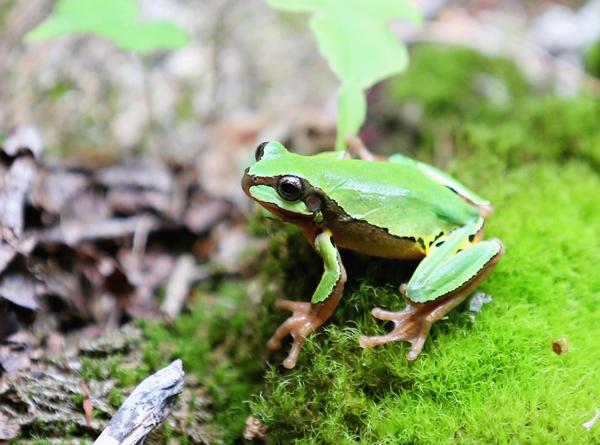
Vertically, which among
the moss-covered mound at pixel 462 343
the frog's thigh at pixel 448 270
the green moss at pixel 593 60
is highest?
the frog's thigh at pixel 448 270

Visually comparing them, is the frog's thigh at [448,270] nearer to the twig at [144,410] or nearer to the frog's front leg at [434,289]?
the frog's front leg at [434,289]

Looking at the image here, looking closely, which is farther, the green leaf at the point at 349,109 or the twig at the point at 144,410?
the green leaf at the point at 349,109

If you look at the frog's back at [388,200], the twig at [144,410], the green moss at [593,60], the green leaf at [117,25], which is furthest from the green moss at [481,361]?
the green moss at [593,60]

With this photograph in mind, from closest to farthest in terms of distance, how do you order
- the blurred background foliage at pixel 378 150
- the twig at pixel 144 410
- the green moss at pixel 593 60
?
1. the twig at pixel 144 410
2. the blurred background foliage at pixel 378 150
3. the green moss at pixel 593 60

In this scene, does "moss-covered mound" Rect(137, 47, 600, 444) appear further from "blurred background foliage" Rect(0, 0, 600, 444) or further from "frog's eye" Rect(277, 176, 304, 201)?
"frog's eye" Rect(277, 176, 304, 201)

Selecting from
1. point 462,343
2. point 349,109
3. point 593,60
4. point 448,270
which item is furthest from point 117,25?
point 593,60

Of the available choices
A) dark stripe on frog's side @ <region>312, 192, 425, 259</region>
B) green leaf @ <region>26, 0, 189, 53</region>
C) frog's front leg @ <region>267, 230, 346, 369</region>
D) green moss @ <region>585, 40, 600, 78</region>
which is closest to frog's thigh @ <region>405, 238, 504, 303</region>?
dark stripe on frog's side @ <region>312, 192, 425, 259</region>

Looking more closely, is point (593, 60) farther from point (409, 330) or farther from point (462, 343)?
point (409, 330)
